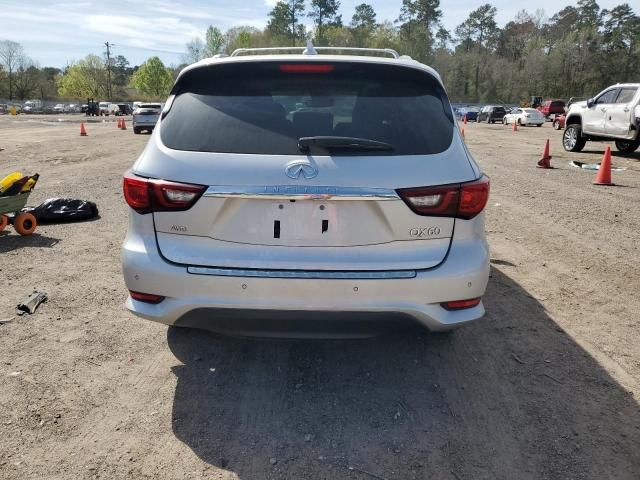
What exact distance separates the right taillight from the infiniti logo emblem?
0.44 metres

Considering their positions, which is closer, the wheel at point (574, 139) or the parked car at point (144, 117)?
the wheel at point (574, 139)

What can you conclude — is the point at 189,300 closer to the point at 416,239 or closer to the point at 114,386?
the point at 114,386

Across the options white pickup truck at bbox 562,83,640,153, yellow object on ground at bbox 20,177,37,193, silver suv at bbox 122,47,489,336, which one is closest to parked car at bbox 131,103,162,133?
white pickup truck at bbox 562,83,640,153

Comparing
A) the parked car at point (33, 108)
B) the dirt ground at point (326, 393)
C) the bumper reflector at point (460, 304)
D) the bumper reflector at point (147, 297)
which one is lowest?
the parked car at point (33, 108)

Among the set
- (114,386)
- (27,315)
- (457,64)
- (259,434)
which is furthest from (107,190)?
(457,64)

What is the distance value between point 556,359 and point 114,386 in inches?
113

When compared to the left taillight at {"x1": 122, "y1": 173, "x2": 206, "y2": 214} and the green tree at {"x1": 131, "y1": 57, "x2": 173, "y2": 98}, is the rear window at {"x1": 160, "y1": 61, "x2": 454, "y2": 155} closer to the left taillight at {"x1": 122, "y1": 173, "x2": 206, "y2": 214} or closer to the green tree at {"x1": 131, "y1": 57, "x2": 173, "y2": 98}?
the left taillight at {"x1": 122, "y1": 173, "x2": 206, "y2": 214}

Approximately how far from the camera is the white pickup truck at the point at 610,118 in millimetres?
14930

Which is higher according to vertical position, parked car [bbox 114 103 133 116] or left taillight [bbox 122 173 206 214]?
left taillight [bbox 122 173 206 214]

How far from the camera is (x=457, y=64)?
324 feet

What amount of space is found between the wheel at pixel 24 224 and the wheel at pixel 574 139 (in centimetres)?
1653

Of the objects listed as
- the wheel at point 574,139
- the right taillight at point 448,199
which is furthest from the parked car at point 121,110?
the right taillight at point 448,199

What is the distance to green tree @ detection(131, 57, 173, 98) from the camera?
110 meters

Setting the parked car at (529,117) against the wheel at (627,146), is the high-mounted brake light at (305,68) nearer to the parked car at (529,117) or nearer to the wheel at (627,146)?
the wheel at (627,146)
